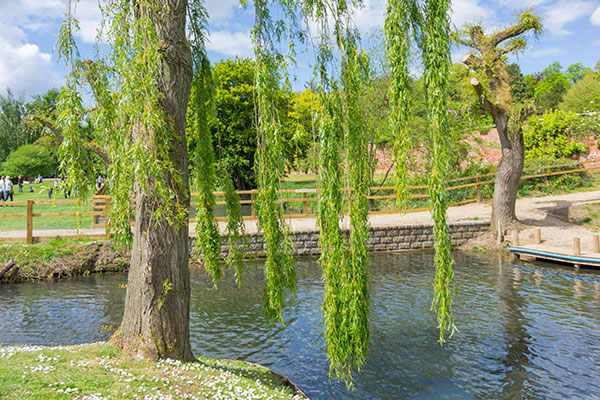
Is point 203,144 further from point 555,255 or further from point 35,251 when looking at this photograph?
point 555,255

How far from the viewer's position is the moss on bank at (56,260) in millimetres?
11711

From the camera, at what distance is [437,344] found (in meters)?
7.31

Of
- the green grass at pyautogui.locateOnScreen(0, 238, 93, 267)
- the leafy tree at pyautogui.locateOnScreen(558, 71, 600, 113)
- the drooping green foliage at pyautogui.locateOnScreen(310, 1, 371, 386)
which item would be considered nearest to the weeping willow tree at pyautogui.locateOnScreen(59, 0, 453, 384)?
the drooping green foliage at pyautogui.locateOnScreen(310, 1, 371, 386)

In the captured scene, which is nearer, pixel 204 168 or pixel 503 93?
pixel 204 168

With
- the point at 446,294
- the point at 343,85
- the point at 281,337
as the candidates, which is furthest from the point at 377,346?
the point at 343,85

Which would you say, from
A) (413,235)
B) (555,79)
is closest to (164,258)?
(413,235)

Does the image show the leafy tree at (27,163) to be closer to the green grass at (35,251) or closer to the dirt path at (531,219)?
the green grass at (35,251)

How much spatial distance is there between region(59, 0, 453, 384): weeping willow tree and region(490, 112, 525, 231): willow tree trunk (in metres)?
12.5

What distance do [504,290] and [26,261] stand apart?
40.9 ft

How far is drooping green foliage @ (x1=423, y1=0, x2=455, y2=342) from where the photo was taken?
4.09 m

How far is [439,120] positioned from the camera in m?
4.09

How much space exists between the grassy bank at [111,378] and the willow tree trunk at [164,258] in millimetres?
229

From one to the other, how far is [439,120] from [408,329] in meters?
5.08

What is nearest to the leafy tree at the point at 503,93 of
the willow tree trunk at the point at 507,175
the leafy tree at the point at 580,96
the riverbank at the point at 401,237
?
the willow tree trunk at the point at 507,175
